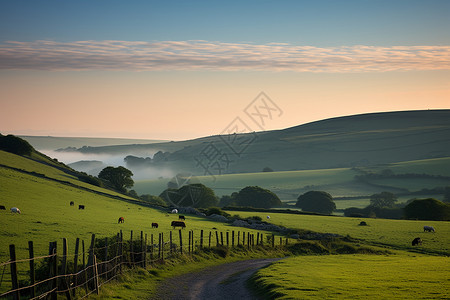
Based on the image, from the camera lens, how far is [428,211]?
104625mm

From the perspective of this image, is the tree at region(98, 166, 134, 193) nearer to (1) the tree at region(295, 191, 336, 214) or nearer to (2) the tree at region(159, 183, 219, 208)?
(2) the tree at region(159, 183, 219, 208)

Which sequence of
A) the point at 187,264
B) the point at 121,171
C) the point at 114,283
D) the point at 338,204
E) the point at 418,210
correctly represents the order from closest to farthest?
the point at 114,283
the point at 187,264
the point at 418,210
the point at 121,171
the point at 338,204

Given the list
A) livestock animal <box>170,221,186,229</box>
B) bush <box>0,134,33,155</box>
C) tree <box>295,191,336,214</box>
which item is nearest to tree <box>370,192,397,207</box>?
tree <box>295,191,336,214</box>

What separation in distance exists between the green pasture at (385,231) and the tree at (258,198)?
38.6 metres

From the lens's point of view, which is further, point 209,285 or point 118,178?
point 118,178

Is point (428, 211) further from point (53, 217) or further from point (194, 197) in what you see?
point (53, 217)

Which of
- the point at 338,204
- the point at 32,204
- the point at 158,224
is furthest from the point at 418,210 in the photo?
the point at 32,204

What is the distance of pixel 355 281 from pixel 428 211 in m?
85.0

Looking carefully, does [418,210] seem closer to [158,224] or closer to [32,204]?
[158,224]

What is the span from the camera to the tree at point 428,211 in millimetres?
104250

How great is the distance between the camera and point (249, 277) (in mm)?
31766

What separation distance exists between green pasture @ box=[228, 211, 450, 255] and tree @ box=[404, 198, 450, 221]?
15.2 m

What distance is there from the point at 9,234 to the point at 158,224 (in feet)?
82.6

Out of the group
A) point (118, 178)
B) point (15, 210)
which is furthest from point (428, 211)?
point (15, 210)
